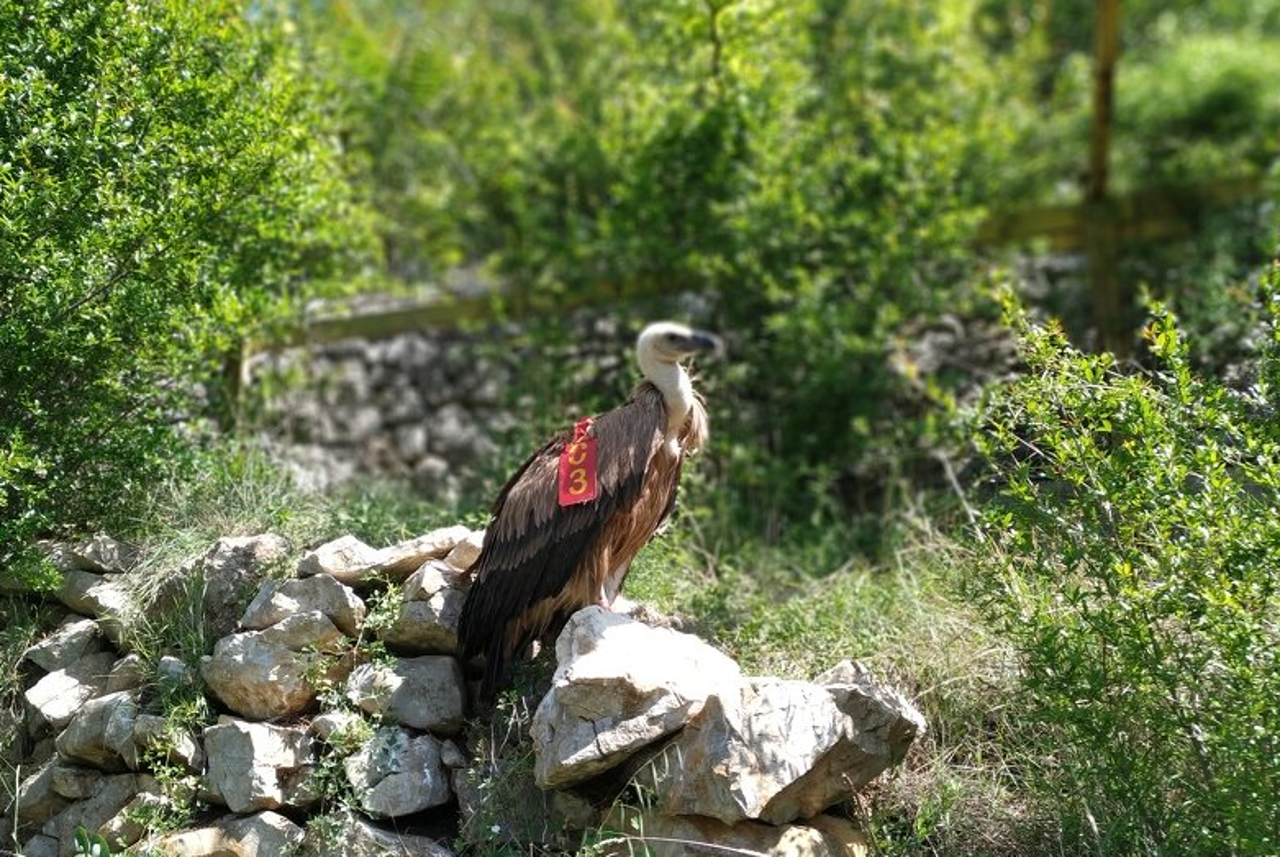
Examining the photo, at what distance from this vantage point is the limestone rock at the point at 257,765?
190 inches

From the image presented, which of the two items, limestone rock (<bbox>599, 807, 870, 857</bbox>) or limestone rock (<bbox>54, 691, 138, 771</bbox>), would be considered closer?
limestone rock (<bbox>599, 807, 870, 857</bbox>)

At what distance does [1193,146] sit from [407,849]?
32.9ft

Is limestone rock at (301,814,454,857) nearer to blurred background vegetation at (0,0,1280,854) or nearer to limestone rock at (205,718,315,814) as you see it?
limestone rock at (205,718,315,814)

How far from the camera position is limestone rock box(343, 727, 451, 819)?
15.7ft

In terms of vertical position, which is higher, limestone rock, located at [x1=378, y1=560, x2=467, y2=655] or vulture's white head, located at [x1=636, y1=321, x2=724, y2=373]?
vulture's white head, located at [x1=636, y1=321, x2=724, y2=373]

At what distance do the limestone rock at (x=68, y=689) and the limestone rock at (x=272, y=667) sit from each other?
638mm

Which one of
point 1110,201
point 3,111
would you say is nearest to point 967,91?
point 1110,201

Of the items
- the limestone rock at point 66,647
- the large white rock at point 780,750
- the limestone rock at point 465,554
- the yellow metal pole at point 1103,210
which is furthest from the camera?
the yellow metal pole at point 1103,210

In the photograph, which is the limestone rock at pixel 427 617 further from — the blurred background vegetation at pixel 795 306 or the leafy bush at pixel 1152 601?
the leafy bush at pixel 1152 601

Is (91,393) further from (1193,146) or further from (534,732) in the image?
(1193,146)

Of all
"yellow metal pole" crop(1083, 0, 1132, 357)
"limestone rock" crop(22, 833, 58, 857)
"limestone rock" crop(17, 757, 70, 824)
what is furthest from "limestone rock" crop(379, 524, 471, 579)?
"yellow metal pole" crop(1083, 0, 1132, 357)

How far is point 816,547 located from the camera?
7.59 meters

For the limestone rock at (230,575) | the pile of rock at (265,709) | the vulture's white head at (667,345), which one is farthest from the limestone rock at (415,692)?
the vulture's white head at (667,345)

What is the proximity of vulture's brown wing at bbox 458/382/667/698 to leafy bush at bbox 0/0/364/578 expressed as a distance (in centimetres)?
177
